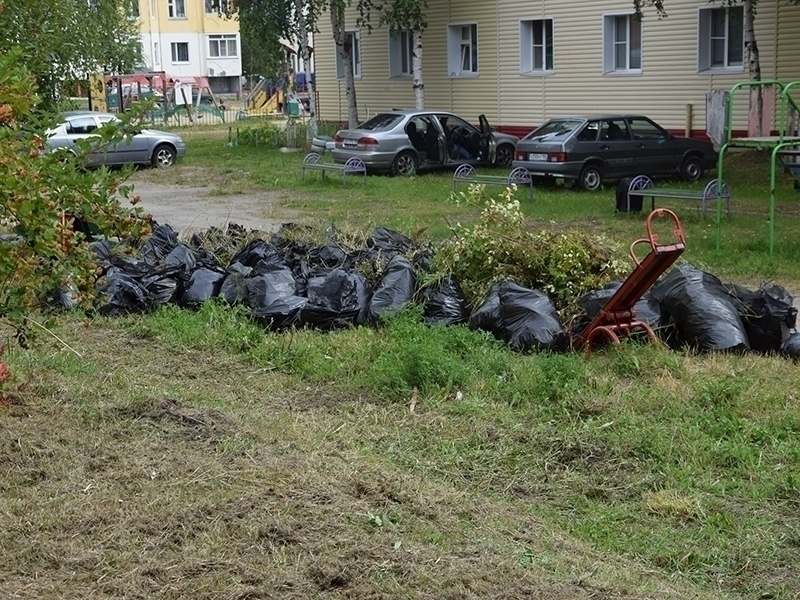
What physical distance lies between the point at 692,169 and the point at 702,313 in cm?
1395

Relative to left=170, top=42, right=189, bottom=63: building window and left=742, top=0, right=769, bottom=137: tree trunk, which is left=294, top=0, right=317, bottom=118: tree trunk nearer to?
left=742, top=0, right=769, bottom=137: tree trunk

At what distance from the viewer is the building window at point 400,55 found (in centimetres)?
3156

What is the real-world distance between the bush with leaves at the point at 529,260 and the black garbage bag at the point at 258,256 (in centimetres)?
156

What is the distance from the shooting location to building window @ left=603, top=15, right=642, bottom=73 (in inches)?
989

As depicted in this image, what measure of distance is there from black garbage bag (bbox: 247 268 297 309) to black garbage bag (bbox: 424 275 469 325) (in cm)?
121

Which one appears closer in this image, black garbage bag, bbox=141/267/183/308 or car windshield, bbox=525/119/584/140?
black garbage bag, bbox=141/267/183/308

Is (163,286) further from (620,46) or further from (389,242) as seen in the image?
(620,46)

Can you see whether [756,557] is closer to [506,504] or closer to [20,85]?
[506,504]

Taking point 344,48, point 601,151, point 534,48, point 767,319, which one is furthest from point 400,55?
point 767,319

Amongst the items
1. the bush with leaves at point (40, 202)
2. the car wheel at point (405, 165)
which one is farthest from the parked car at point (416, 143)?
the bush with leaves at point (40, 202)

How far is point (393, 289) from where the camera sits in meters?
9.17

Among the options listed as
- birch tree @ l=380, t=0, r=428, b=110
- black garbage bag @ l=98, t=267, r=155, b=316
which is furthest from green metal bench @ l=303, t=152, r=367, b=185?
black garbage bag @ l=98, t=267, r=155, b=316

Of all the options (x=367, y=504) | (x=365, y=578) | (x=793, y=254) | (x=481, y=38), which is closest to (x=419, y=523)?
(x=367, y=504)

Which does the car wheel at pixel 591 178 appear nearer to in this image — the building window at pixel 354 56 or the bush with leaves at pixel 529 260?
the bush with leaves at pixel 529 260
